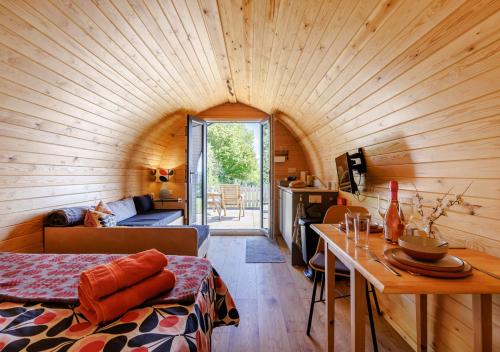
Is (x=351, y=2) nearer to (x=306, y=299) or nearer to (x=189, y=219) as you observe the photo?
(x=306, y=299)

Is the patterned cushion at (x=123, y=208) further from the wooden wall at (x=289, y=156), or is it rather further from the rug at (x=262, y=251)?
the wooden wall at (x=289, y=156)

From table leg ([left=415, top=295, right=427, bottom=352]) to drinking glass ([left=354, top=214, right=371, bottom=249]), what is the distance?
0.55 metres

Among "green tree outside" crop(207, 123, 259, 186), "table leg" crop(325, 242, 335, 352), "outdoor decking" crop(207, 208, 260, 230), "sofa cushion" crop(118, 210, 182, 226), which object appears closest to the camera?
"table leg" crop(325, 242, 335, 352)

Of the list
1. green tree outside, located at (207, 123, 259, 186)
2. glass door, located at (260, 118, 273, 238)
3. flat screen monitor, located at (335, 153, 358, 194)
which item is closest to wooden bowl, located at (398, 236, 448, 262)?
flat screen monitor, located at (335, 153, 358, 194)

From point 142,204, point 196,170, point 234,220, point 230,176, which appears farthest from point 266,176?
point 230,176

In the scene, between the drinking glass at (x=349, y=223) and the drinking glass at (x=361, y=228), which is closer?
the drinking glass at (x=361, y=228)

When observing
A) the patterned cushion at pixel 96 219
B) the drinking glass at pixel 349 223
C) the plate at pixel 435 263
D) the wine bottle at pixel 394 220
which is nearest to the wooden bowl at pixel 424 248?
the plate at pixel 435 263

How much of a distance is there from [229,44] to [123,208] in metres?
2.75

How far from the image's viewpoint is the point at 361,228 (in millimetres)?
1480

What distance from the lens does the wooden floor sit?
5.73ft

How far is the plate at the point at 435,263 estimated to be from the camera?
94cm

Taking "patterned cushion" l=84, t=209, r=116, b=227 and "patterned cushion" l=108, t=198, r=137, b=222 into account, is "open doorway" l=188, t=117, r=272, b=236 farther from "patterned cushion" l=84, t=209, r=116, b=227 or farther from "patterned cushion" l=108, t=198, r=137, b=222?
"patterned cushion" l=84, t=209, r=116, b=227

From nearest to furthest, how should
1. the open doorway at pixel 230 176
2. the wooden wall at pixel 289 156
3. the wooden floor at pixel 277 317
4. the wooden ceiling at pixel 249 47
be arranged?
1. the wooden ceiling at pixel 249 47
2. the wooden floor at pixel 277 317
3. the open doorway at pixel 230 176
4. the wooden wall at pixel 289 156

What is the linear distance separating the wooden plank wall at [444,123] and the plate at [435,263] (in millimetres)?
321
